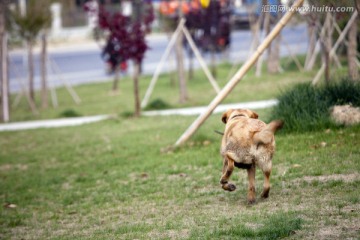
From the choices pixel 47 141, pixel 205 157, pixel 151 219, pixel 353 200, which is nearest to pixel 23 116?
pixel 47 141

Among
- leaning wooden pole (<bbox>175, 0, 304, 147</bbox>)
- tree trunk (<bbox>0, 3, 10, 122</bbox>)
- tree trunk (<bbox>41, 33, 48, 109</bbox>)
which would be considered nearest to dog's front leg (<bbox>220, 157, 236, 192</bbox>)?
leaning wooden pole (<bbox>175, 0, 304, 147</bbox>)

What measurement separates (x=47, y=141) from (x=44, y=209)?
471cm

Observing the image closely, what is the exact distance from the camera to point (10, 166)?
1118cm

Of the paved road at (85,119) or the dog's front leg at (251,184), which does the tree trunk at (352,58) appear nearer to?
the paved road at (85,119)

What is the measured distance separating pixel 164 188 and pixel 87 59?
2450 cm

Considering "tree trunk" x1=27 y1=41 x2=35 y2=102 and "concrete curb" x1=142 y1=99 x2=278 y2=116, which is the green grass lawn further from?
"tree trunk" x1=27 y1=41 x2=35 y2=102

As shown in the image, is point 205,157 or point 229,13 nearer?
point 205,157

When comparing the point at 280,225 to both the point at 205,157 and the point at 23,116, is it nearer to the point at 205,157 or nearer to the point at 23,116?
the point at 205,157

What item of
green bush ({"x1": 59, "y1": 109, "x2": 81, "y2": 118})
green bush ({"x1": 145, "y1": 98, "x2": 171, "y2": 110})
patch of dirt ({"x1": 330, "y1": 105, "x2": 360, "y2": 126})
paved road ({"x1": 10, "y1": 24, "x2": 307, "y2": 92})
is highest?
patch of dirt ({"x1": 330, "y1": 105, "x2": 360, "y2": 126})

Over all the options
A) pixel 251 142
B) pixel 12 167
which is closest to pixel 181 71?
pixel 12 167

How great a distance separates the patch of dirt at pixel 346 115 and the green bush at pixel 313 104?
9 centimetres

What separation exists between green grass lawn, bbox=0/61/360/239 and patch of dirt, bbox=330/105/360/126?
0.95 ft

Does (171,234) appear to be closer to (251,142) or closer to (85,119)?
(251,142)

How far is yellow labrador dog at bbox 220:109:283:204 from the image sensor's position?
641 cm
